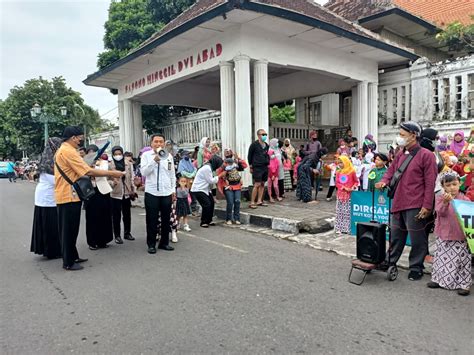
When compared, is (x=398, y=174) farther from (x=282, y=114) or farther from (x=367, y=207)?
(x=282, y=114)

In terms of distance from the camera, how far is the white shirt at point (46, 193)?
537 cm

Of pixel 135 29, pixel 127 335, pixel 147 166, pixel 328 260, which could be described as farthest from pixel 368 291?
pixel 135 29

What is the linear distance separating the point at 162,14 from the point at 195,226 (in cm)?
1370

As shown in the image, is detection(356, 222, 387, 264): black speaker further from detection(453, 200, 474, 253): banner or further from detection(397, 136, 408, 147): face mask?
detection(397, 136, 408, 147): face mask

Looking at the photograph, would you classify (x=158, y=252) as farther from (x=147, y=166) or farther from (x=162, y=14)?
(x=162, y=14)

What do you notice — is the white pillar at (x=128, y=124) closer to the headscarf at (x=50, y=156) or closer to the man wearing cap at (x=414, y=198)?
the headscarf at (x=50, y=156)

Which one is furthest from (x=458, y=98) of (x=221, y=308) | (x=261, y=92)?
(x=221, y=308)

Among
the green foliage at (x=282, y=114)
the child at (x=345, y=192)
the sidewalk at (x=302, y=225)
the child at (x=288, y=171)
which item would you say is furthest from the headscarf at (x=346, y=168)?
the green foliage at (x=282, y=114)

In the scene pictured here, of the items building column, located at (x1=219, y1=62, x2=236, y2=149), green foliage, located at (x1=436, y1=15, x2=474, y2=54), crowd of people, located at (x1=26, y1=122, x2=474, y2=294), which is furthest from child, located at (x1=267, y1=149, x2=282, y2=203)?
green foliage, located at (x1=436, y1=15, x2=474, y2=54)

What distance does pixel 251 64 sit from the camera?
988cm

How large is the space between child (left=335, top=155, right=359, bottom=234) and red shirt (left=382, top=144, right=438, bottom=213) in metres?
1.96

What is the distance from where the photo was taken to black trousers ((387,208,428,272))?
4.21 m

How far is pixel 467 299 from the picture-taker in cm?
368

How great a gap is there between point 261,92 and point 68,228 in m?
6.19
